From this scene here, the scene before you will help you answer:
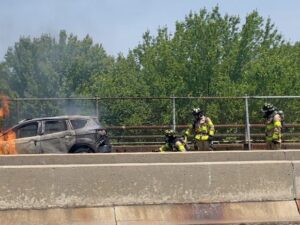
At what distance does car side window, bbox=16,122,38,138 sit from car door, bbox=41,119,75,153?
223 millimetres

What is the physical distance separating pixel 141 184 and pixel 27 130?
30.2 ft

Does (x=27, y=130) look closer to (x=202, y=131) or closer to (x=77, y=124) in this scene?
(x=77, y=124)

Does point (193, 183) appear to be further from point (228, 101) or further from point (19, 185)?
point (228, 101)

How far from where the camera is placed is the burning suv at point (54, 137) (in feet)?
48.5

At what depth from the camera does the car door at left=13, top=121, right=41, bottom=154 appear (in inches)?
581

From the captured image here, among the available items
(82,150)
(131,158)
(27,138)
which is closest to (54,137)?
(27,138)

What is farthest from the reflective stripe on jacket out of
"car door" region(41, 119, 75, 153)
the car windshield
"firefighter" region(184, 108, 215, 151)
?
"car door" region(41, 119, 75, 153)

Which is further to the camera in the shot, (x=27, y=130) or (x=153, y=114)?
(x=153, y=114)

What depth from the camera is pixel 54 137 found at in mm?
15047

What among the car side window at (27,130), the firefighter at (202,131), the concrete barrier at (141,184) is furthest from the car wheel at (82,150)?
the concrete barrier at (141,184)

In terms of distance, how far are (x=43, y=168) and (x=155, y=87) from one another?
20070 mm

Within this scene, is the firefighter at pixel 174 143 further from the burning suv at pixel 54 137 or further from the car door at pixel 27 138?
the car door at pixel 27 138

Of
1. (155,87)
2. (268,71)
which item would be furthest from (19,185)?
(268,71)

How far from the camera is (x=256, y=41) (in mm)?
33125
